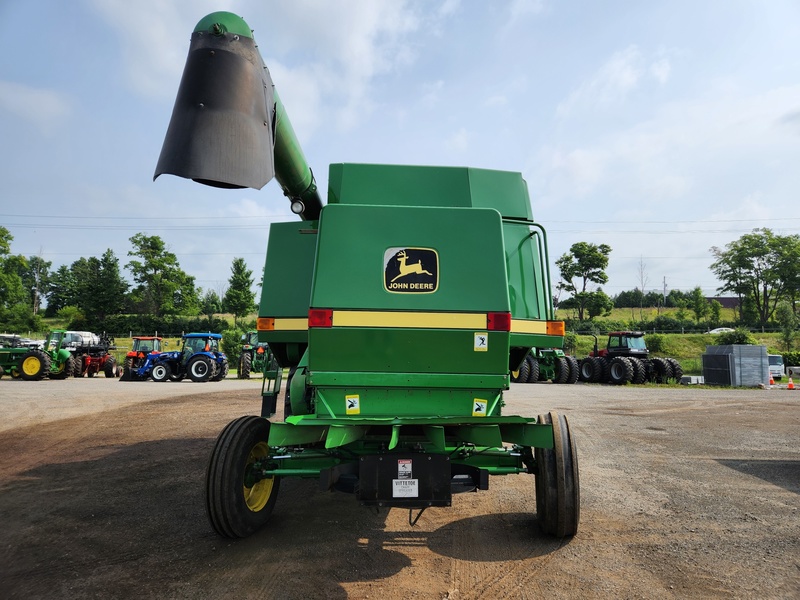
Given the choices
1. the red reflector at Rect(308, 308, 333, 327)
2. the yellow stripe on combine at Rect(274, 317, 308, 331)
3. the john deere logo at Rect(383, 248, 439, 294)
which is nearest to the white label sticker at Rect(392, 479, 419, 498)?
the red reflector at Rect(308, 308, 333, 327)

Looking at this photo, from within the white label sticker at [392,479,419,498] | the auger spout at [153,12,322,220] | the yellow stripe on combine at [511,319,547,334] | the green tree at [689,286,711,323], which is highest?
the green tree at [689,286,711,323]

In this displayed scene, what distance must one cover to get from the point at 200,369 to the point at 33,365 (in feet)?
24.2

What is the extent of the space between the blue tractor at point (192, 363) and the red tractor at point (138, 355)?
38 cm

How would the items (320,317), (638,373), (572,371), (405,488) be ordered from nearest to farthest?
1. (405,488)
2. (320,317)
3. (638,373)
4. (572,371)

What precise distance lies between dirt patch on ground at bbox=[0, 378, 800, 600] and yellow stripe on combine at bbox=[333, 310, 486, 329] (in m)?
1.71

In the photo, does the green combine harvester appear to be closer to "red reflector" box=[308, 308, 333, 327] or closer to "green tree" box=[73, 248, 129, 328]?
"red reflector" box=[308, 308, 333, 327]

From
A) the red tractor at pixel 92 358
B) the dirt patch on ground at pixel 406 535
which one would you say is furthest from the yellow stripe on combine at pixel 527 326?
the red tractor at pixel 92 358

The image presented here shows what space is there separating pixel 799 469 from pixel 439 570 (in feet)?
20.0

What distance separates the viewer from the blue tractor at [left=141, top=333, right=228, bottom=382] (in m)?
23.5

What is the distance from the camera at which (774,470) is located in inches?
278

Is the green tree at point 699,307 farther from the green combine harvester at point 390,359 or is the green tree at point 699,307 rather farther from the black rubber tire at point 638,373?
the green combine harvester at point 390,359

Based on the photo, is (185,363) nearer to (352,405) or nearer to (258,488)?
(258,488)

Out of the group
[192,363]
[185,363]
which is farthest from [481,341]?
[185,363]

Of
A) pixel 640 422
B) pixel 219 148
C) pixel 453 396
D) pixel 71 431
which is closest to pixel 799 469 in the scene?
pixel 640 422
